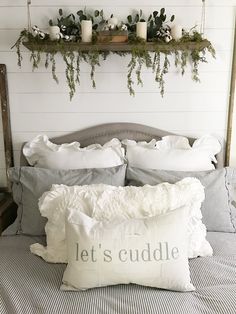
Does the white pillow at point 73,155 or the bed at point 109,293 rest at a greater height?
the white pillow at point 73,155

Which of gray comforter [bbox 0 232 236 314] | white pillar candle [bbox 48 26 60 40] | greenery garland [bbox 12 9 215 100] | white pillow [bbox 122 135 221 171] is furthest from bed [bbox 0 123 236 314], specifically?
white pillar candle [bbox 48 26 60 40]

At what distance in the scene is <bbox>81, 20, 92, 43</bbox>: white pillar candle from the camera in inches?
77.5

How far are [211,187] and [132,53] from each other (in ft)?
2.77

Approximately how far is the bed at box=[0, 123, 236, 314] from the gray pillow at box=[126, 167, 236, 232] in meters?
0.15

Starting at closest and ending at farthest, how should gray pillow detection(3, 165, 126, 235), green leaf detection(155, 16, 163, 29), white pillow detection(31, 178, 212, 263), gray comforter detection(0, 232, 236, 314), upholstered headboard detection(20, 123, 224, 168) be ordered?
1. gray comforter detection(0, 232, 236, 314)
2. white pillow detection(31, 178, 212, 263)
3. gray pillow detection(3, 165, 126, 235)
4. green leaf detection(155, 16, 163, 29)
5. upholstered headboard detection(20, 123, 224, 168)

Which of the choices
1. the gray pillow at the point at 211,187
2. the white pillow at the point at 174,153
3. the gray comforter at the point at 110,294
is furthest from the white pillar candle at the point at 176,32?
the gray comforter at the point at 110,294

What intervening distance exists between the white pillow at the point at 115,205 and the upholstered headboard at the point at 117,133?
1.71ft

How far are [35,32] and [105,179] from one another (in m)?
0.89

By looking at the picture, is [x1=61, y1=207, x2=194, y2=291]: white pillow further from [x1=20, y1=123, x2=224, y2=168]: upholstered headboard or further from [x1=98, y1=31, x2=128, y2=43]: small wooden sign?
[x1=98, y1=31, x2=128, y2=43]: small wooden sign

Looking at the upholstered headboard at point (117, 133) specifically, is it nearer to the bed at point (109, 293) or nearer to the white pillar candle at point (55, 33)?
the white pillar candle at point (55, 33)

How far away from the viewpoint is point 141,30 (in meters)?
1.98

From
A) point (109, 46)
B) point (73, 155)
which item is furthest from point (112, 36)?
point (73, 155)

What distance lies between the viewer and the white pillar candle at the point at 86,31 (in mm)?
1969

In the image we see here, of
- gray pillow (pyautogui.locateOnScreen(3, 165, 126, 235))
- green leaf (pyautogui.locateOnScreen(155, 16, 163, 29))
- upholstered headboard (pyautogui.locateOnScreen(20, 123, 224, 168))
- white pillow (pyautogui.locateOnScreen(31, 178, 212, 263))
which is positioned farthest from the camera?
upholstered headboard (pyautogui.locateOnScreen(20, 123, 224, 168))
